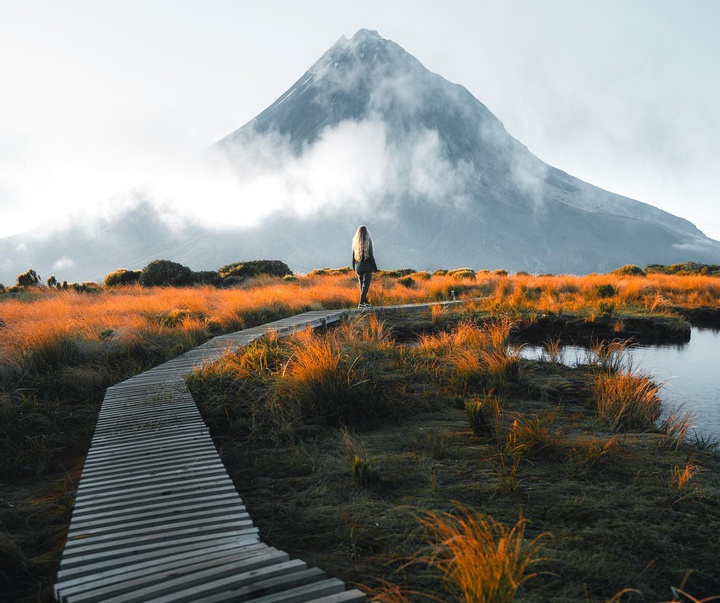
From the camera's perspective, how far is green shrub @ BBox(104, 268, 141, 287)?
24828 mm

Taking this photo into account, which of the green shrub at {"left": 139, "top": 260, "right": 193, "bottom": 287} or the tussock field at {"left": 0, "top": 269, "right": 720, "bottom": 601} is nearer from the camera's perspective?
the tussock field at {"left": 0, "top": 269, "right": 720, "bottom": 601}

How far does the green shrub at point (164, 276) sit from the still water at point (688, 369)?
1618 centimetres

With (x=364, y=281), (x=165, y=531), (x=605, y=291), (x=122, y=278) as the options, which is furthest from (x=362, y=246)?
(x=122, y=278)

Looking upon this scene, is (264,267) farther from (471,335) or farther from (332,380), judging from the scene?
(332,380)

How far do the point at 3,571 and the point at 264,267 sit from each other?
2699 cm

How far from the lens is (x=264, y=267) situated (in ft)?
97.3

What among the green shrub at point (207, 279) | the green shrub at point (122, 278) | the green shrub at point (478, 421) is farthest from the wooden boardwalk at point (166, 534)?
the green shrub at point (122, 278)

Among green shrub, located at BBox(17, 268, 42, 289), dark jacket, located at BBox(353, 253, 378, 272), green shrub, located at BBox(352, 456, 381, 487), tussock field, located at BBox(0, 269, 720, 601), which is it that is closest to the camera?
tussock field, located at BBox(0, 269, 720, 601)

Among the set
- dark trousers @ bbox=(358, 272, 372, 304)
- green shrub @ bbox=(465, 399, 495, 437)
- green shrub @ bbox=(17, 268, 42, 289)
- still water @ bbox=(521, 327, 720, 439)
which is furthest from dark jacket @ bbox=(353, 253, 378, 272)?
green shrub @ bbox=(17, 268, 42, 289)

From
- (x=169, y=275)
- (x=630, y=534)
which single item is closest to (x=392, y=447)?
(x=630, y=534)

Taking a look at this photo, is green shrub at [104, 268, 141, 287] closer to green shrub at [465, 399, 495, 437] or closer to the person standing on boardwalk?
the person standing on boardwalk

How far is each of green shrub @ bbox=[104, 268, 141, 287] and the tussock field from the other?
15.7m

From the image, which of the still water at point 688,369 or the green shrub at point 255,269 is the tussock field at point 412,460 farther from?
the green shrub at point 255,269

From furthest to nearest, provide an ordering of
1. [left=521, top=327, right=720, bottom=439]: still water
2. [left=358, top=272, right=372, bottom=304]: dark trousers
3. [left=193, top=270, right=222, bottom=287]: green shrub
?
[left=193, top=270, right=222, bottom=287]: green shrub < [left=358, top=272, right=372, bottom=304]: dark trousers < [left=521, top=327, right=720, bottom=439]: still water
